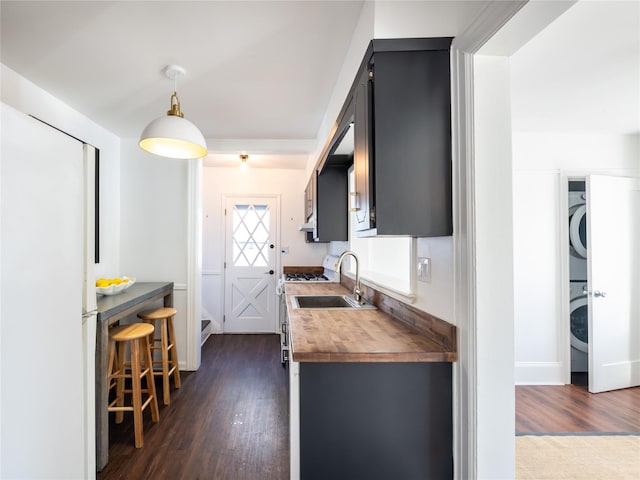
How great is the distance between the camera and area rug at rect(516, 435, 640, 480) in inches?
71.1

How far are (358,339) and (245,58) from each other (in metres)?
1.77

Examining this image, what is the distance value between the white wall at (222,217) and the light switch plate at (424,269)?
131 inches

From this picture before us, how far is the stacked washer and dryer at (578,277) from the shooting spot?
10.2ft

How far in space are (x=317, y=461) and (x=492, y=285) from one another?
2.98 feet

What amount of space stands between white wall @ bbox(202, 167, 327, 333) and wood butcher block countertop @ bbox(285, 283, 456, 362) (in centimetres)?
285

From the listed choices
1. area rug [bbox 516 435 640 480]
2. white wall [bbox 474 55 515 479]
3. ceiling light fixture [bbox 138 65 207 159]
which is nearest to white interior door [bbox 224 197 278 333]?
ceiling light fixture [bbox 138 65 207 159]

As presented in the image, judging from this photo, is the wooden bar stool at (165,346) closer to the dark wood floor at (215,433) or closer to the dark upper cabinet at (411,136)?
the dark wood floor at (215,433)

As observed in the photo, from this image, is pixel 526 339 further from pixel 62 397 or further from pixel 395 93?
pixel 62 397

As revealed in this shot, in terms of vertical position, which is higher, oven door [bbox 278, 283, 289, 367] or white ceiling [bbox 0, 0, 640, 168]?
white ceiling [bbox 0, 0, 640, 168]

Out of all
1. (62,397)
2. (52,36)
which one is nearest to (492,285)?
(62,397)

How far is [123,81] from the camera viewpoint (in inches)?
89.0

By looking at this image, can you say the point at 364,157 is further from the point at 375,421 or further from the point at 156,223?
the point at 156,223

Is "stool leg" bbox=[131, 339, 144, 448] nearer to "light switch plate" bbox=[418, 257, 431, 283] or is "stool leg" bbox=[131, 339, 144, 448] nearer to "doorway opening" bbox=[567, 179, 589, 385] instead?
"light switch plate" bbox=[418, 257, 431, 283]

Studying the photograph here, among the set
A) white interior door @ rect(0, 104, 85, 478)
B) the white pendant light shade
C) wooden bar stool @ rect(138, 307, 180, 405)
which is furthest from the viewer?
wooden bar stool @ rect(138, 307, 180, 405)
